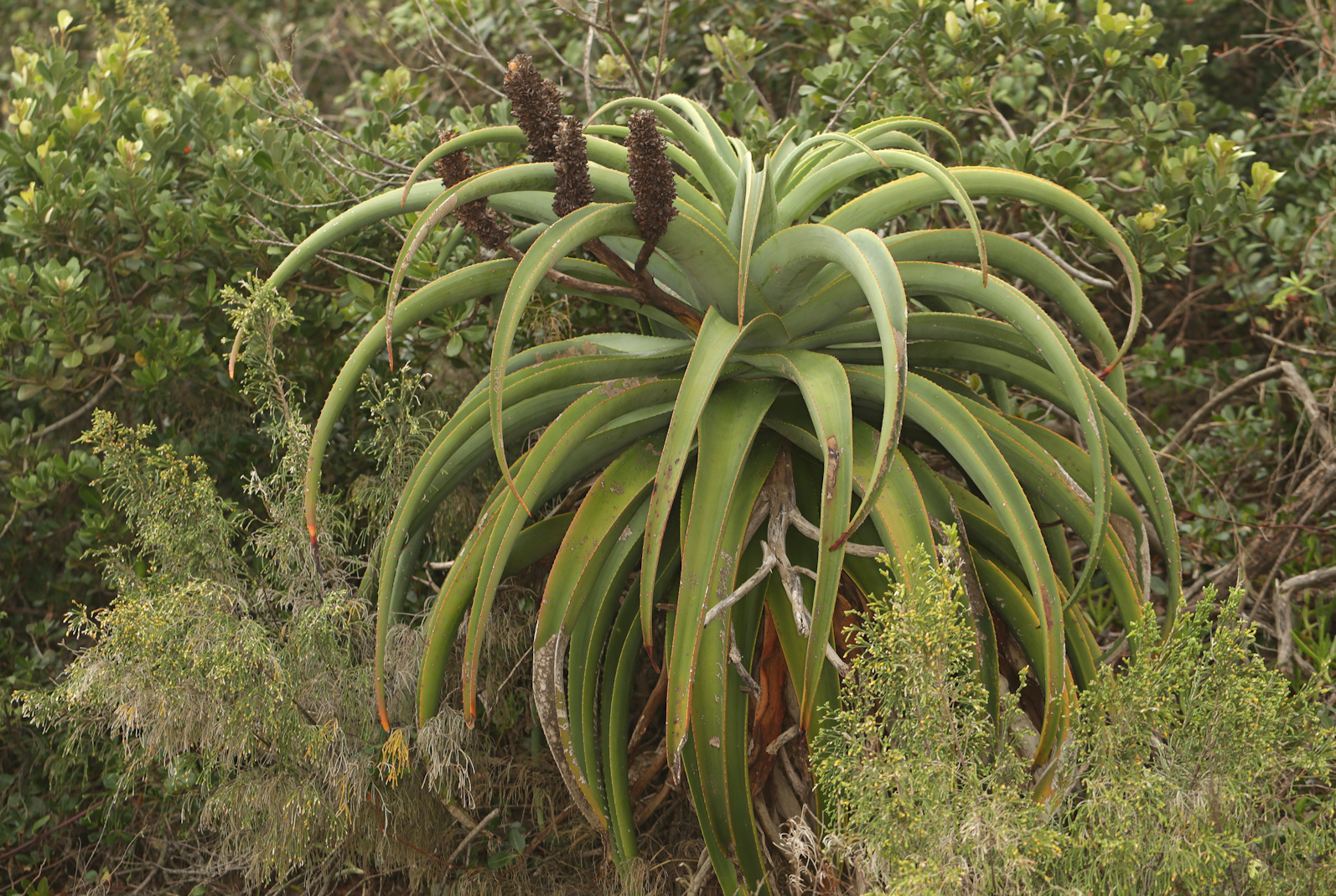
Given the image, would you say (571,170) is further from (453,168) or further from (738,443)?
(738,443)

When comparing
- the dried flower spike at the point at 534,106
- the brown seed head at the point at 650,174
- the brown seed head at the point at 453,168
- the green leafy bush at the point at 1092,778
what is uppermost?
the dried flower spike at the point at 534,106

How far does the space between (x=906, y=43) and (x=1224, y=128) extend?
164cm

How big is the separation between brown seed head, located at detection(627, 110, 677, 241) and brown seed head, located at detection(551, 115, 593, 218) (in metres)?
0.07

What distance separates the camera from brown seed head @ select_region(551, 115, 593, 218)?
171 cm

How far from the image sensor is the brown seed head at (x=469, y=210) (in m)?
1.81

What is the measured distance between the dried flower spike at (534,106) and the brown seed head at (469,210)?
0.13 metres

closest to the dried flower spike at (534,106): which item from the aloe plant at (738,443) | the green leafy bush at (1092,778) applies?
the aloe plant at (738,443)

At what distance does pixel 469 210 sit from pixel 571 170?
199mm

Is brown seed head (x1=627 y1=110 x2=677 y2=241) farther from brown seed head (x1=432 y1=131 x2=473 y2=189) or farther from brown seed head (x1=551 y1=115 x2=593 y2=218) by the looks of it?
brown seed head (x1=432 y1=131 x2=473 y2=189)

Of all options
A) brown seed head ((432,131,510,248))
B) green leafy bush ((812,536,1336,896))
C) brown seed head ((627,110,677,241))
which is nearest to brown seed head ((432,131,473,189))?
brown seed head ((432,131,510,248))

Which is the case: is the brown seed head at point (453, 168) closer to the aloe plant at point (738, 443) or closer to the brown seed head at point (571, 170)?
the aloe plant at point (738, 443)

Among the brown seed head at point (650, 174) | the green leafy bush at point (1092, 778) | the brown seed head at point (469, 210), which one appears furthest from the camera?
the brown seed head at point (469, 210)

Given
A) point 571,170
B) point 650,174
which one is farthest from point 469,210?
point 650,174

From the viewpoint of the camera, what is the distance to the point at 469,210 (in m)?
1.81
